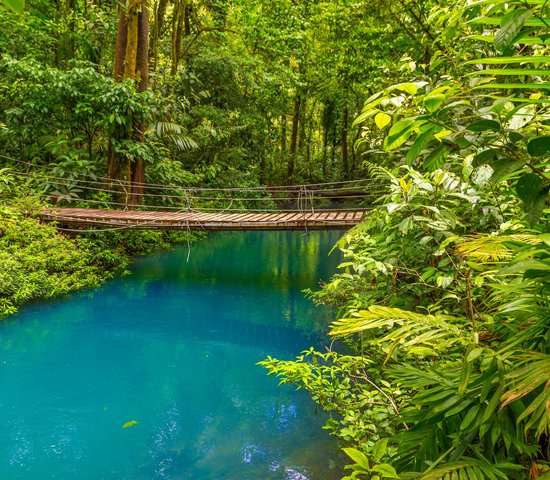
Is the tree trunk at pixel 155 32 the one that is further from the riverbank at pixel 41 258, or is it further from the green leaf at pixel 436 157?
the green leaf at pixel 436 157

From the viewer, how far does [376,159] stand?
7234 mm

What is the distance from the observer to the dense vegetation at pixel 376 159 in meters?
0.85

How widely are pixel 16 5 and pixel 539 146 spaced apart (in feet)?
2.39

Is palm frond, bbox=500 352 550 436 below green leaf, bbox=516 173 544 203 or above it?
below

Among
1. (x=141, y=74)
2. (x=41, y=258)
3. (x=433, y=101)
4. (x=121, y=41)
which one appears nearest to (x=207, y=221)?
(x=41, y=258)

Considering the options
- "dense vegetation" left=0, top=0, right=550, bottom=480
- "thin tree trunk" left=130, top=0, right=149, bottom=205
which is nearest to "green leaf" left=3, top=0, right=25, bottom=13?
"dense vegetation" left=0, top=0, right=550, bottom=480

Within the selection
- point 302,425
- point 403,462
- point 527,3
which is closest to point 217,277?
point 302,425

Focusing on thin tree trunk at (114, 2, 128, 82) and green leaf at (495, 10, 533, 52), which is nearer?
green leaf at (495, 10, 533, 52)

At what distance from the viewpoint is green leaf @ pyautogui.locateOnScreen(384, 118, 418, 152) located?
77cm

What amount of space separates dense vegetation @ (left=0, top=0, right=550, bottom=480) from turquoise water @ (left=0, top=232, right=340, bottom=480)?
45cm

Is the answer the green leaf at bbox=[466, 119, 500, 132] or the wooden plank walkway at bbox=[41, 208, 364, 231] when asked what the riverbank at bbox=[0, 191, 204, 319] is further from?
the green leaf at bbox=[466, 119, 500, 132]

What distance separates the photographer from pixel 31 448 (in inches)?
114

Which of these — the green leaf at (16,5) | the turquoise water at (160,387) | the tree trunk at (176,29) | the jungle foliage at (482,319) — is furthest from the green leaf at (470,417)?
the tree trunk at (176,29)

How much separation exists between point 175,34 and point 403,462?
11.5m
